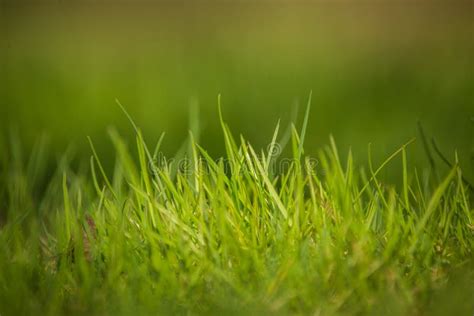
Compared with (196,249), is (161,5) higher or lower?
higher

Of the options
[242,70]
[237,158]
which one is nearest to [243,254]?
[237,158]

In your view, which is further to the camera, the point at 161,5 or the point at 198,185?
the point at 161,5

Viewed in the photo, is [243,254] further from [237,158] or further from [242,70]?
[242,70]

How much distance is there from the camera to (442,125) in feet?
6.34

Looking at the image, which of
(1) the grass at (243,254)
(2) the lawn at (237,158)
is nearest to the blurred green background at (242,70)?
(2) the lawn at (237,158)

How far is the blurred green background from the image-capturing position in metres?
2.04

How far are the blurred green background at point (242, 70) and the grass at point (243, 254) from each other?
0.36m

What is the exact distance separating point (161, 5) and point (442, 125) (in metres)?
1.26

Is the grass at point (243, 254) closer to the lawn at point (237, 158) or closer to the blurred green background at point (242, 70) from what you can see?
the lawn at point (237, 158)

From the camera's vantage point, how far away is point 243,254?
123cm

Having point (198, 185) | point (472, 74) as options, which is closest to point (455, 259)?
point (198, 185)

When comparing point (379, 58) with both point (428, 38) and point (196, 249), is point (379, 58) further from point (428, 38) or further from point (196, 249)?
point (196, 249)

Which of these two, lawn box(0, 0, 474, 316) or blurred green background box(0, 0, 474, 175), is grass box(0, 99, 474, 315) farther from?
blurred green background box(0, 0, 474, 175)

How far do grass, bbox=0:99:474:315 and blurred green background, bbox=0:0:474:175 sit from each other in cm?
36
